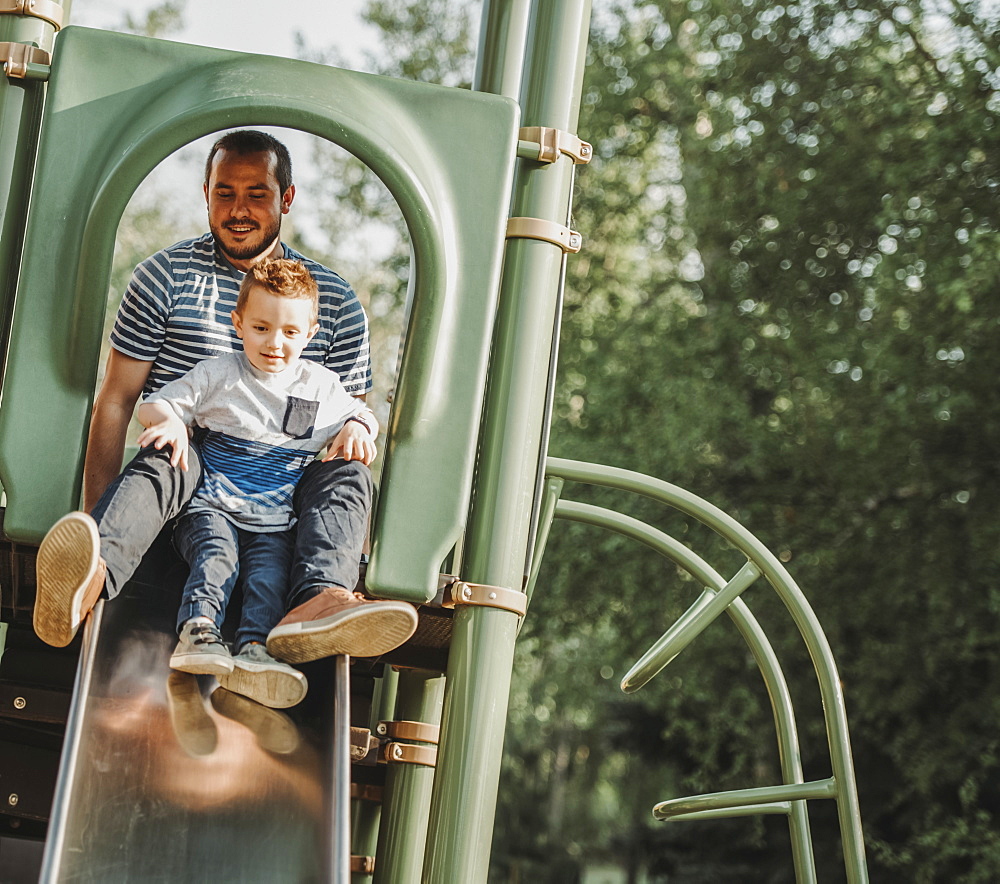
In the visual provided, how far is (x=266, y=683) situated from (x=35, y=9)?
2.07 m

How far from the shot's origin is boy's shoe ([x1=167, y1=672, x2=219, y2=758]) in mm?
2898

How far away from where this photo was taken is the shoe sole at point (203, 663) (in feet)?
9.63

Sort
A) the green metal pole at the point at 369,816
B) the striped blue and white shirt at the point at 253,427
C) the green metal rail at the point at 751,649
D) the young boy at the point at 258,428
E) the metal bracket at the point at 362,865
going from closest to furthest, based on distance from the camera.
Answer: the young boy at the point at 258,428 < the striped blue and white shirt at the point at 253,427 < the green metal rail at the point at 751,649 < the metal bracket at the point at 362,865 < the green metal pole at the point at 369,816

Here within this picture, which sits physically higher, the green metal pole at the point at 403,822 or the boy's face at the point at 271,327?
the boy's face at the point at 271,327

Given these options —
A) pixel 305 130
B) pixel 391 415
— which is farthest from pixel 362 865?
pixel 305 130

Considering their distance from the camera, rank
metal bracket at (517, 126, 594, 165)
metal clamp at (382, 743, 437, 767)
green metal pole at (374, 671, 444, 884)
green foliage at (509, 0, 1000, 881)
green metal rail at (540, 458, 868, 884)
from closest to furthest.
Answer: metal bracket at (517, 126, 594, 165)
green metal rail at (540, 458, 868, 884)
green metal pole at (374, 671, 444, 884)
metal clamp at (382, 743, 437, 767)
green foliage at (509, 0, 1000, 881)

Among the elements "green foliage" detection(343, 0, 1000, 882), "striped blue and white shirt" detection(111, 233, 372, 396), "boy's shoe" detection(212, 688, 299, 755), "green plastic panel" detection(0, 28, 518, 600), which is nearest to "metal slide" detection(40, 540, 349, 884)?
"boy's shoe" detection(212, 688, 299, 755)

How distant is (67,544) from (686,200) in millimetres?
11225

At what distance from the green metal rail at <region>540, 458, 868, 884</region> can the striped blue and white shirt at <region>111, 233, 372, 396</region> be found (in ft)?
2.81

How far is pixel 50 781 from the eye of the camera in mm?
4289

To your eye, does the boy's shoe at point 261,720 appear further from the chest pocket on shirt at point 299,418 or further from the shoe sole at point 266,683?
the chest pocket on shirt at point 299,418

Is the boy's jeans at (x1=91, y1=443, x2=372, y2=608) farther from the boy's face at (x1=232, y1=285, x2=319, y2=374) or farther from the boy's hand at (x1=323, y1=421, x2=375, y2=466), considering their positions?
the boy's face at (x1=232, y1=285, x2=319, y2=374)

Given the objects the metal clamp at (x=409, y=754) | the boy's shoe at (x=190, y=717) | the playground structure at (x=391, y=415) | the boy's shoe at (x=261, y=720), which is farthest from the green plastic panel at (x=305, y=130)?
the metal clamp at (x=409, y=754)

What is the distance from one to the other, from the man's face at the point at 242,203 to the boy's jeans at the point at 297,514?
0.65 m
